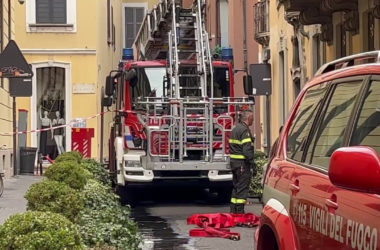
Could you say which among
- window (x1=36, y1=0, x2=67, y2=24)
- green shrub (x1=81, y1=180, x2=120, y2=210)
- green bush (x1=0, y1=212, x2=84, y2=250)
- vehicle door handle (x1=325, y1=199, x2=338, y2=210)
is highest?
window (x1=36, y1=0, x2=67, y2=24)

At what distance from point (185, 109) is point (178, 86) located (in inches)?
45.6

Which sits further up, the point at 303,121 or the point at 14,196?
the point at 303,121

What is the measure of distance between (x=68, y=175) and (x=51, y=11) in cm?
2142

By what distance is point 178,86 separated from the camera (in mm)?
16484

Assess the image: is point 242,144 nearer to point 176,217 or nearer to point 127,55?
point 176,217

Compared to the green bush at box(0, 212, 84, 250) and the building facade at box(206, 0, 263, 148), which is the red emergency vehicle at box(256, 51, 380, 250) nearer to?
the green bush at box(0, 212, 84, 250)

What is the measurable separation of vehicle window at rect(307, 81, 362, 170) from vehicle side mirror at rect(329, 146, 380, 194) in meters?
1.06

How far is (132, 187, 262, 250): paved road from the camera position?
11.3m

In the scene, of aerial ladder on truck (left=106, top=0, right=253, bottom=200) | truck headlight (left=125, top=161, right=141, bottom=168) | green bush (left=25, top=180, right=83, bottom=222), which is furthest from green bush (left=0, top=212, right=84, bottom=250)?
truck headlight (left=125, top=161, right=141, bottom=168)

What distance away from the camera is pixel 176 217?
14.8 metres

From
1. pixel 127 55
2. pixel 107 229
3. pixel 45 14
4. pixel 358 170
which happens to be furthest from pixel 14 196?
pixel 45 14

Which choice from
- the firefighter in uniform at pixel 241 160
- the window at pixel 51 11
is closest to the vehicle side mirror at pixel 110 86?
the firefighter in uniform at pixel 241 160

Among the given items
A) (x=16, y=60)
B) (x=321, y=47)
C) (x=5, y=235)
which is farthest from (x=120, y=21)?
(x=5, y=235)

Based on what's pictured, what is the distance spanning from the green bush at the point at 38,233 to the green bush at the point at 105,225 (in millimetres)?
1736
